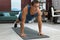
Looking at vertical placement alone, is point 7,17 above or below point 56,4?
below

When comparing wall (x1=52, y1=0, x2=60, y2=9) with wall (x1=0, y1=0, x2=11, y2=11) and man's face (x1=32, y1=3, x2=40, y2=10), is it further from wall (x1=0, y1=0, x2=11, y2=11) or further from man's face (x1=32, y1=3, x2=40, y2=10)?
man's face (x1=32, y1=3, x2=40, y2=10)

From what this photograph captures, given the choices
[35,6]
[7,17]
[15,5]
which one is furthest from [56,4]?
[35,6]

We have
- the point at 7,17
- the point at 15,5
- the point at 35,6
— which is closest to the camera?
the point at 35,6

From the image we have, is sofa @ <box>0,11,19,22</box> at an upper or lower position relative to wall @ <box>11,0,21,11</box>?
lower

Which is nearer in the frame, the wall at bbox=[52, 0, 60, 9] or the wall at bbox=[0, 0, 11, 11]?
the wall at bbox=[52, 0, 60, 9]

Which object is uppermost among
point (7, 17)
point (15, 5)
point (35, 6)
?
point (35, 6)

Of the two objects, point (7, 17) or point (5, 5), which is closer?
point (7, 17)

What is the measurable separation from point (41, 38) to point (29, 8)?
97cm

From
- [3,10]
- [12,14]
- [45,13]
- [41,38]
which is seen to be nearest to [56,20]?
[45,13]

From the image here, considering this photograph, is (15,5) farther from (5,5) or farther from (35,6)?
(35,6)

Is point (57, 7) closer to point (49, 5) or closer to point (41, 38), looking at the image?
point (49, 5)

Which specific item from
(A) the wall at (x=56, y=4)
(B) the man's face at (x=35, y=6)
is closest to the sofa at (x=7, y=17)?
(A) the wall at (x=56, y=4)

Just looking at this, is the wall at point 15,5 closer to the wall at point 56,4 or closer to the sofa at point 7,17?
the sofa at point 7,17

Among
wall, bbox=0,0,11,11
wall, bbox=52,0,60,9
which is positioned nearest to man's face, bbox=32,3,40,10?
wall, bbox=52,0,60,9
